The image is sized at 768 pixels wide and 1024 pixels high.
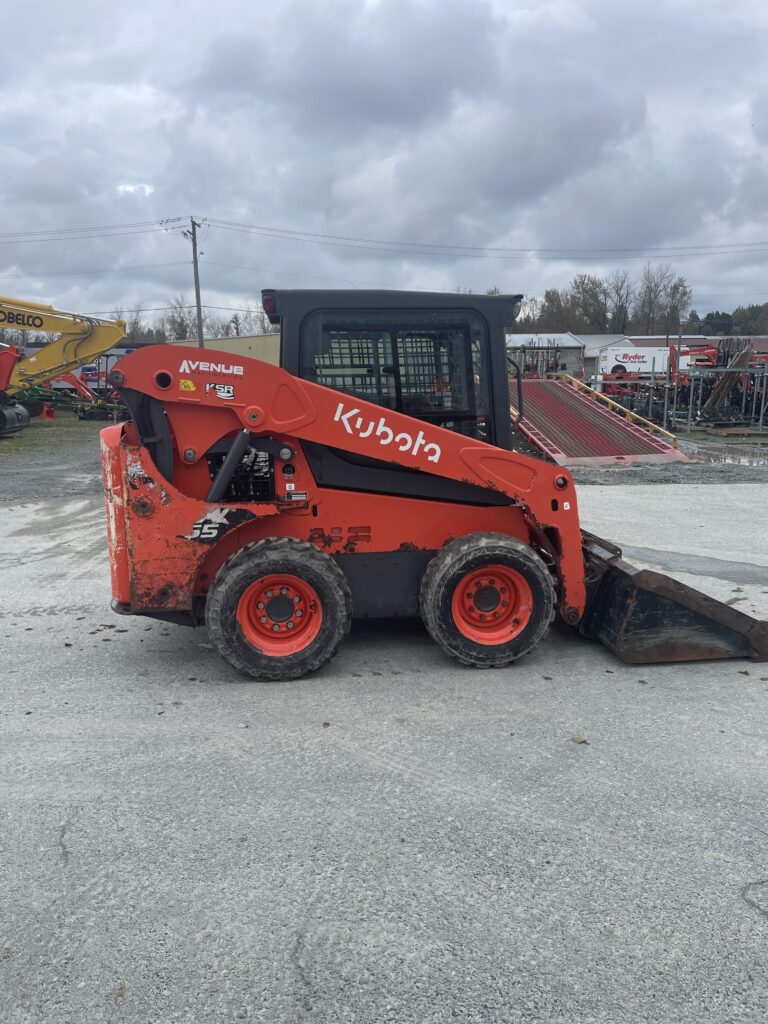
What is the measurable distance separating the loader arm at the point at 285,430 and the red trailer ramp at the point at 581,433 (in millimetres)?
12171

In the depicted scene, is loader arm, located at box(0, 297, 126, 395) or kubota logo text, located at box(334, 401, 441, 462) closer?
kubota logo text, located at box(334, 401, 441, 462)

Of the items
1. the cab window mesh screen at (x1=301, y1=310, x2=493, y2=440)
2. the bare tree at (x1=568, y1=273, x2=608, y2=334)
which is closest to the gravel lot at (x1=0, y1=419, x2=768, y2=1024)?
the cab window mesh screen at (x1=301, y1=310, x2=493, y2=440)

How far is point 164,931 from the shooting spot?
271cm

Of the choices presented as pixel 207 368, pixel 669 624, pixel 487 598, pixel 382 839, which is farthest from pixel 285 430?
pixel 669 624

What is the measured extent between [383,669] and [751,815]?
96.6 inches

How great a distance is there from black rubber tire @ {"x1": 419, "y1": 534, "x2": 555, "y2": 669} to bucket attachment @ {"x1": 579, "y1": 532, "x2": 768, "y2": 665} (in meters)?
0.50

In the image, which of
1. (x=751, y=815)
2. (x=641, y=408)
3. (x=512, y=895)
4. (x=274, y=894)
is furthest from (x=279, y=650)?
(x=641, y=408)

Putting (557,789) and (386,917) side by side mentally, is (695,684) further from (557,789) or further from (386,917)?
(386,917)

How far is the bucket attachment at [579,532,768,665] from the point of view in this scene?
5094mm

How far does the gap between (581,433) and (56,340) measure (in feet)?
51.8

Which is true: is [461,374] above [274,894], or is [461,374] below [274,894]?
above

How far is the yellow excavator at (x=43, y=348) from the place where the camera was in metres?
21.5

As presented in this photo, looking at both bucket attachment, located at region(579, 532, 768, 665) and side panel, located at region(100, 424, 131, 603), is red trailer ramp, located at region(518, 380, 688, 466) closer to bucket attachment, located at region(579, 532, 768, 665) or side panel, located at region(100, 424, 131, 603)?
bucket attachment, located at region(579, 532, 768, 665)

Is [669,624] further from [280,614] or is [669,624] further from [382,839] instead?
[382,839]
